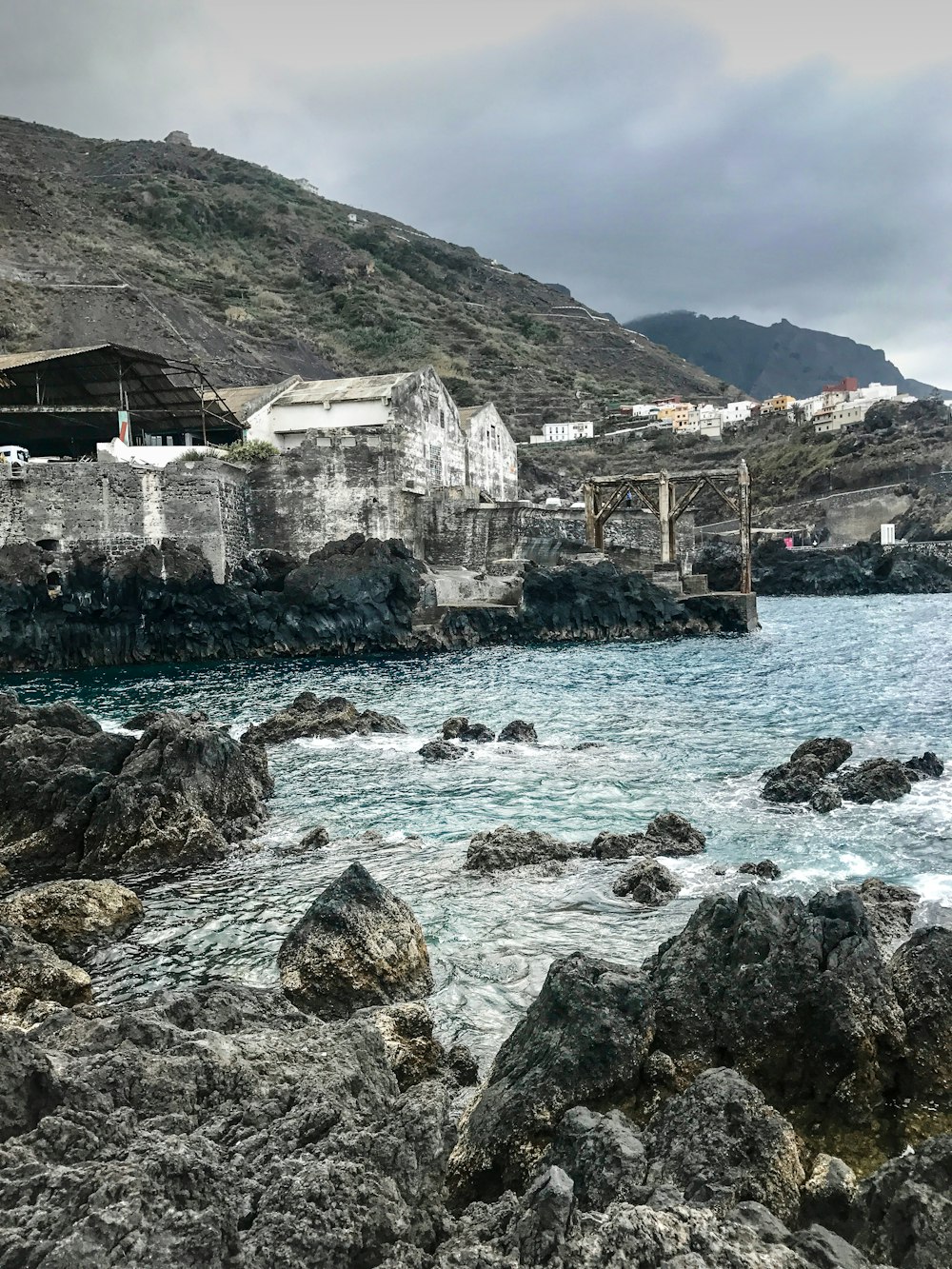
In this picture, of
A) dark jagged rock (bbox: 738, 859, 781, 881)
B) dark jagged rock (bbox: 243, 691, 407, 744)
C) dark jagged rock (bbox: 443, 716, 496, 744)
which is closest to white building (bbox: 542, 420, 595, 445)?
dark jagged rock (bbox: 243, 691, 407, 744)

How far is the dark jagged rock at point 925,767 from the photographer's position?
49.4 ft

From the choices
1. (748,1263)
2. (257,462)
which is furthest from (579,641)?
(748,1263)

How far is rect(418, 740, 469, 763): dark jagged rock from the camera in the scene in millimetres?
17812

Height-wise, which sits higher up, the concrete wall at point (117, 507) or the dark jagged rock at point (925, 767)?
the concrete wall at point (117, 507)

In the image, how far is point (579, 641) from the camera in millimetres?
39562

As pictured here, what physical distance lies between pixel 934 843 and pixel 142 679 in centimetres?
2556

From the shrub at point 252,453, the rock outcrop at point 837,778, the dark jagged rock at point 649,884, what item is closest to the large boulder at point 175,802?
the dark jagged rock at point 649,884

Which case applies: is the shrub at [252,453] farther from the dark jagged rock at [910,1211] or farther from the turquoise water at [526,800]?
the dark jagged rock at [910,1211]

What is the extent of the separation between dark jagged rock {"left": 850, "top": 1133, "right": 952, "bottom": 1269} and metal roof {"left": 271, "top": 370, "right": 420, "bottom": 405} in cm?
4302

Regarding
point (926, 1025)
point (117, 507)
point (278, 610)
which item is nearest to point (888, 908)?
point (926, 1025)

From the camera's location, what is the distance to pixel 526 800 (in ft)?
48.5

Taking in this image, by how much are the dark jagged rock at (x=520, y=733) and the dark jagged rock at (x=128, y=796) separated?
5.90 meters

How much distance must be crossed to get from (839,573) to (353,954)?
6808 cm

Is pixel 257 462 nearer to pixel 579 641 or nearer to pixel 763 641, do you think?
pixel 579 641
